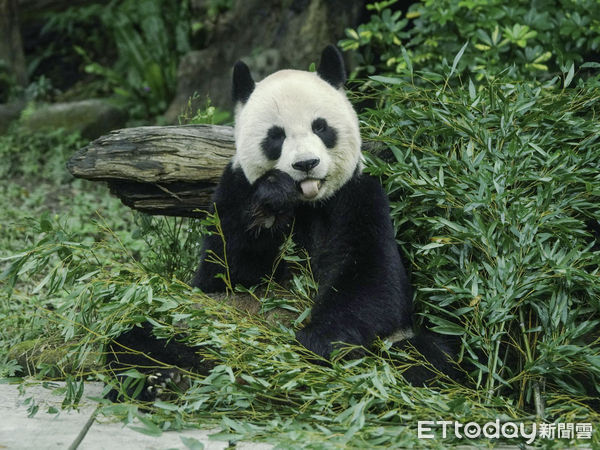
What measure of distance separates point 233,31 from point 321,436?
7.14 metres

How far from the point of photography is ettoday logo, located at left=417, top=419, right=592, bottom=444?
3.06m

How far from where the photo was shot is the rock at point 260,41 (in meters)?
8.13

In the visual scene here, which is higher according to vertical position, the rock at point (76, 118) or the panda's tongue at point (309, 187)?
the panda's tongue at point (309, 187)

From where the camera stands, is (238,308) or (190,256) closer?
(238,308)

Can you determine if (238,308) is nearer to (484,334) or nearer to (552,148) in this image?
(484,334)

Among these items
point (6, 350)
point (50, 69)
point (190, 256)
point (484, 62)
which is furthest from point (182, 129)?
point (50, 69)

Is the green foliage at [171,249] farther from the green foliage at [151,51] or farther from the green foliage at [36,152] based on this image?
the green foliage at [151,51]

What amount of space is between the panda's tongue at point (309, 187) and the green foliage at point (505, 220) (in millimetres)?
455

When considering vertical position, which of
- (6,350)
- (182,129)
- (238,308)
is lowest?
(6,350)

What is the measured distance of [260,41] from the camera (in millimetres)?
8898

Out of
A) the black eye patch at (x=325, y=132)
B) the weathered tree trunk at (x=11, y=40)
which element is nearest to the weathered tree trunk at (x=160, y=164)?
the black eye patch at (x=325, y=132)

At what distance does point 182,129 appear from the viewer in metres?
4.78

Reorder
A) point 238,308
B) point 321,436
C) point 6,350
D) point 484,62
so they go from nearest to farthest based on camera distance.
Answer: point 321,436 → point 238,308 → point 6,350 → point 484,62

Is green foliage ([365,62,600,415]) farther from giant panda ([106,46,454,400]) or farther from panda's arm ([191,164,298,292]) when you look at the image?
panda's arm ([191,164,298,292])
